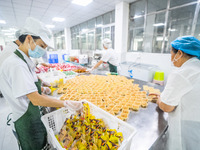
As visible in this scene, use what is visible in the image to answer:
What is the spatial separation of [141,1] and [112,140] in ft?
16.4


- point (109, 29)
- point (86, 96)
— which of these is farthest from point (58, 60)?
point (86, 96)

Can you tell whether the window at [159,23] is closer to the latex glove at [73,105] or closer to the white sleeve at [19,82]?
the latex glove at [73,105]

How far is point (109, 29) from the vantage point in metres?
5.43

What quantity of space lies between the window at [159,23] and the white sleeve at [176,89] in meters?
3.26

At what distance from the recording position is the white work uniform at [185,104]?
2.73 ft

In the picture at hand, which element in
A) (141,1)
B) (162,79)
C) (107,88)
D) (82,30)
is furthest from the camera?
(82,30)

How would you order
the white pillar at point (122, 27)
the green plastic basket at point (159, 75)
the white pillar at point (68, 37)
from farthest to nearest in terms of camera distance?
the white pillar at point (68, 37), the white pillar at point (122, 27), the green plastic basket at point (159, 75)

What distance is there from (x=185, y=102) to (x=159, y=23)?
13.3ft

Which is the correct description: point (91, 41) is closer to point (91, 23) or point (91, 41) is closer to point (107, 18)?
point (91, 23)

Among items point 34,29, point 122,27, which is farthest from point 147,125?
point 122,27

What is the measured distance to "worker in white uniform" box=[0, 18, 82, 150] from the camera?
2.65ft

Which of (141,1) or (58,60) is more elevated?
(141,1)

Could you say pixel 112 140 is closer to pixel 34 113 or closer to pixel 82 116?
pixel 82 116

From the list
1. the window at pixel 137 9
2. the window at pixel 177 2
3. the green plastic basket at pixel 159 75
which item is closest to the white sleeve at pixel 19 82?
the green plastic basket at pixel 159 75
